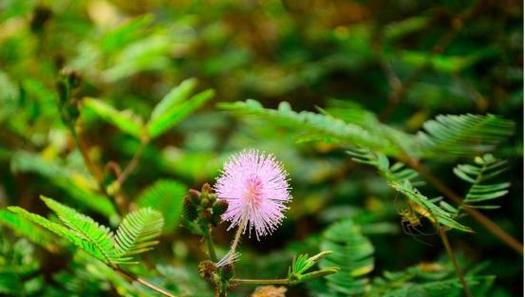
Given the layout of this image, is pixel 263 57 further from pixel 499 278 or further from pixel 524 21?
pixel 499 278

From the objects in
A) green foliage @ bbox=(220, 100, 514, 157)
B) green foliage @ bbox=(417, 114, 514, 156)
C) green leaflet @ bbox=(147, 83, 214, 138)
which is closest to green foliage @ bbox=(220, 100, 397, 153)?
green foliage @ bbox=(220, 100, 514, 157)

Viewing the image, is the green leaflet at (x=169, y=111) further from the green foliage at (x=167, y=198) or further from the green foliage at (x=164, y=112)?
the green foliage at (x=167, y=198)

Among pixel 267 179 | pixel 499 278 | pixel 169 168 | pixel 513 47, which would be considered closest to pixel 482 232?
pixel 499 278

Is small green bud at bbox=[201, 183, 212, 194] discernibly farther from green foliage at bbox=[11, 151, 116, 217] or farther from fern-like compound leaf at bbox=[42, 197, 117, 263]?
green foliage at bbox=[11, 151, 116, 217]

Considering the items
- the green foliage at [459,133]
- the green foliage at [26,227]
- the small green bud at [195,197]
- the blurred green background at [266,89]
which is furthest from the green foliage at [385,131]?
the green foliage at [26,227]

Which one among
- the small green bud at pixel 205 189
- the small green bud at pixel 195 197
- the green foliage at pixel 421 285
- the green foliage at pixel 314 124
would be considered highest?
the green foliage at pixel 314 124

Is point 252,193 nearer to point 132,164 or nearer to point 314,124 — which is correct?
point 314,124

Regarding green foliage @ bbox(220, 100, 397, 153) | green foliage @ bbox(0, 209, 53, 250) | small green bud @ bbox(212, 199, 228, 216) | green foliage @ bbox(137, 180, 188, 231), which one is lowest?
small green bud @ bbox(212, 199, 228, 216)
